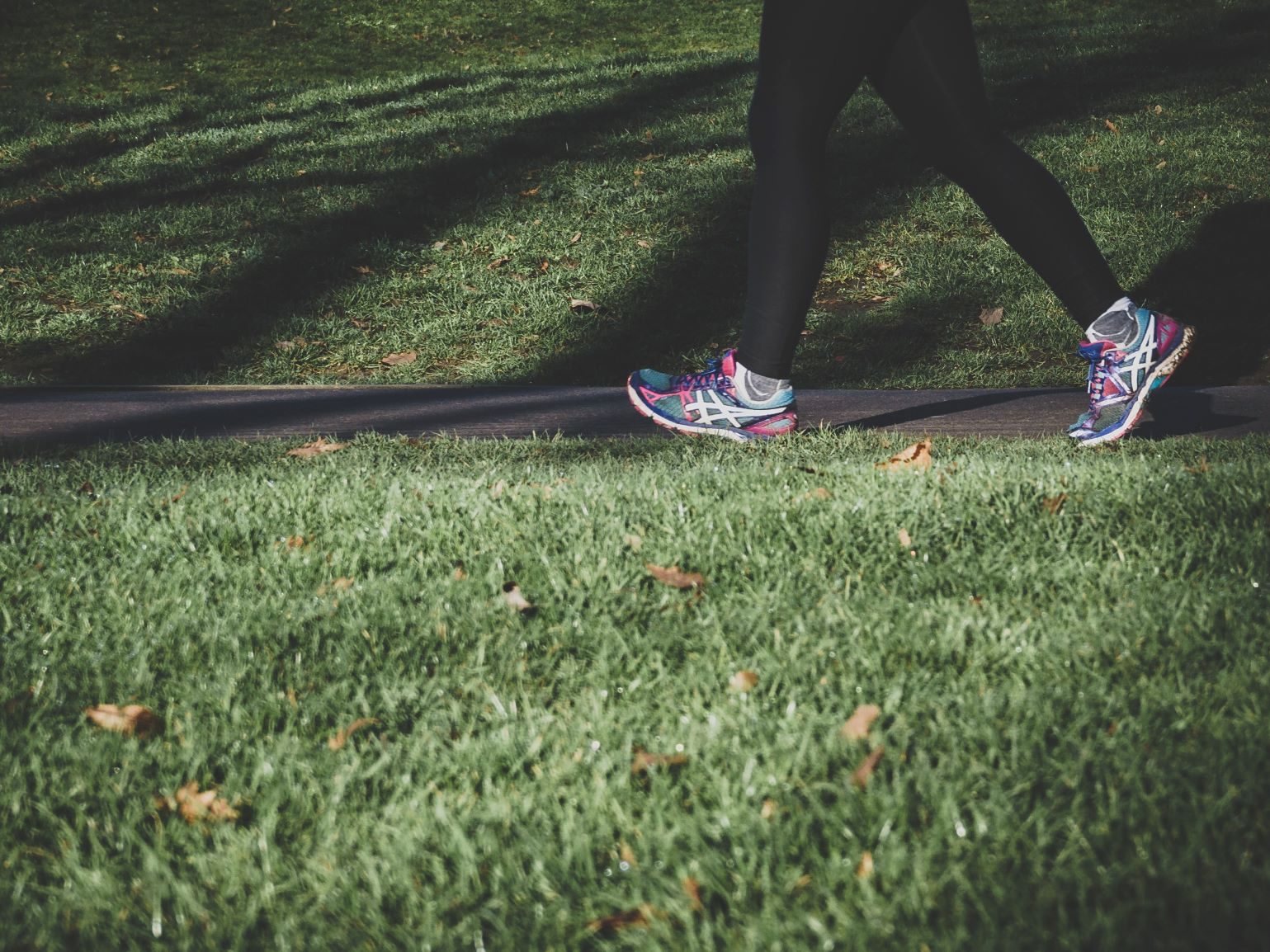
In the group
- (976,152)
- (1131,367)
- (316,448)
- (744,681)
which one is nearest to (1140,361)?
(1131,367)

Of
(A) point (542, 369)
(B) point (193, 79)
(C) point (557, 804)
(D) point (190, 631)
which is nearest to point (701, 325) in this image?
(A) point (542, 369)

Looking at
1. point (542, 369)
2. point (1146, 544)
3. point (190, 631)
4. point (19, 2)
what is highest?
point (19, 2)

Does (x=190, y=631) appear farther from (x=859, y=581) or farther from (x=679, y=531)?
(x=859, y=581)

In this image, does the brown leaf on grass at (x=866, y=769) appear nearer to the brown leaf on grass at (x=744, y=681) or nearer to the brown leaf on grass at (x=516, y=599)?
the brown leaf on grass at (x=744, y=681)

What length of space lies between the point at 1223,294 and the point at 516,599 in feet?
17.3

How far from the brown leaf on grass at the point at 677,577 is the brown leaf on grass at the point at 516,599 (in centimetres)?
27

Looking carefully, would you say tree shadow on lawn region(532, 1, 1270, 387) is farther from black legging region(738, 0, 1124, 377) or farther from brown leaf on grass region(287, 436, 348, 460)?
black legging region(738, 0, 1124, 377)

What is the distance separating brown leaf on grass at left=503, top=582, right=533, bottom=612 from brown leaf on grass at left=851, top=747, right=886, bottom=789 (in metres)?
0.78

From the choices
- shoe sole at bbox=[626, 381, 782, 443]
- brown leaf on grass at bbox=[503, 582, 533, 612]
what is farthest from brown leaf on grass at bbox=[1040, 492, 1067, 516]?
brown leaf on grass at bbox=[503, 582, 533, 612]

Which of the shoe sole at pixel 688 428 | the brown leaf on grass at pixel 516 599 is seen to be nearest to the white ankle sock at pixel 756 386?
the shoe sole at pixel 688 428

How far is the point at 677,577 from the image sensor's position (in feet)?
7.16

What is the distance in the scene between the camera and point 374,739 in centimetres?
168

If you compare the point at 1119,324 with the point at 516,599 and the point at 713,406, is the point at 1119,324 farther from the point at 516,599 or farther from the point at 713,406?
the point at 516,599

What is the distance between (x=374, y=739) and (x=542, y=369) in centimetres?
424
